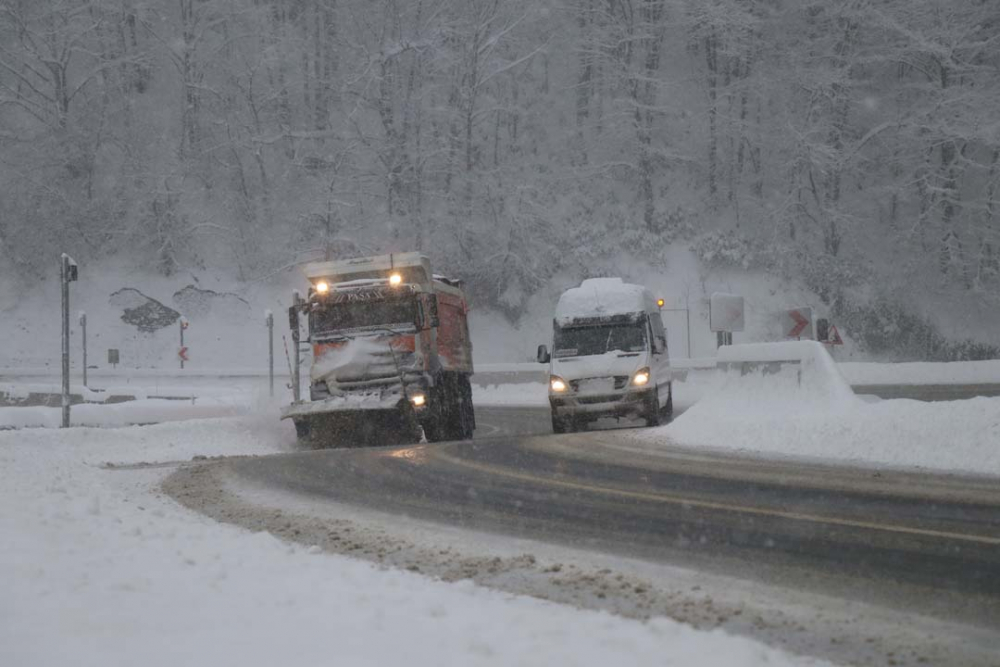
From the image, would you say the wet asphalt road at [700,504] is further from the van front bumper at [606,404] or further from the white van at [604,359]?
the white van at [604,359]

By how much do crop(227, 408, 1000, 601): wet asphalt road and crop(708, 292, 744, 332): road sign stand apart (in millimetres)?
10450

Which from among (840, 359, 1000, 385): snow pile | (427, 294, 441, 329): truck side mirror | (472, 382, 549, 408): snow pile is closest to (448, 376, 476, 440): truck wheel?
(427, 294, 441, 329): truck side mirror

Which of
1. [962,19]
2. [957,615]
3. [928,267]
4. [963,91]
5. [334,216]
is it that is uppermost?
[962,19]

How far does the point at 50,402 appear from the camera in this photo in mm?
28594

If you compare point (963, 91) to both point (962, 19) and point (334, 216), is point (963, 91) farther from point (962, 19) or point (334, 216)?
point (334, 216)

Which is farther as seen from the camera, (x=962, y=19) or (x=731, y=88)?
(x=731, y=88)

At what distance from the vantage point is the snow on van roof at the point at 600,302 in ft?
64.7

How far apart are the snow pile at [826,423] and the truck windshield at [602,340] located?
1986mm

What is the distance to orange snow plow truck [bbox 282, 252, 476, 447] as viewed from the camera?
17484 mm

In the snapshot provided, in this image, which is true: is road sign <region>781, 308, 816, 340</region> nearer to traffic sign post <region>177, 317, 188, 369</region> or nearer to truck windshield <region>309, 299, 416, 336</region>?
truck windshield <region>309, 299, 416, 336</region>

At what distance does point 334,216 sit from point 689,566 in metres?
42.1

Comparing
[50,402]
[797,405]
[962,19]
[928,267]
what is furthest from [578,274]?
[797,405]

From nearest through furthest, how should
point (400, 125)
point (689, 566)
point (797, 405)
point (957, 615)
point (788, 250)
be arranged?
1. point (957, 615)
2. point (689, 566)
3. point (797, 405)
4. point (788, 250)
5. point (400, 125)

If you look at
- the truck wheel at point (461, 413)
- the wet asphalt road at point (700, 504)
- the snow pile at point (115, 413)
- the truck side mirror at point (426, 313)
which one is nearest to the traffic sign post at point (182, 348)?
the snow pile at point (115, 413)
